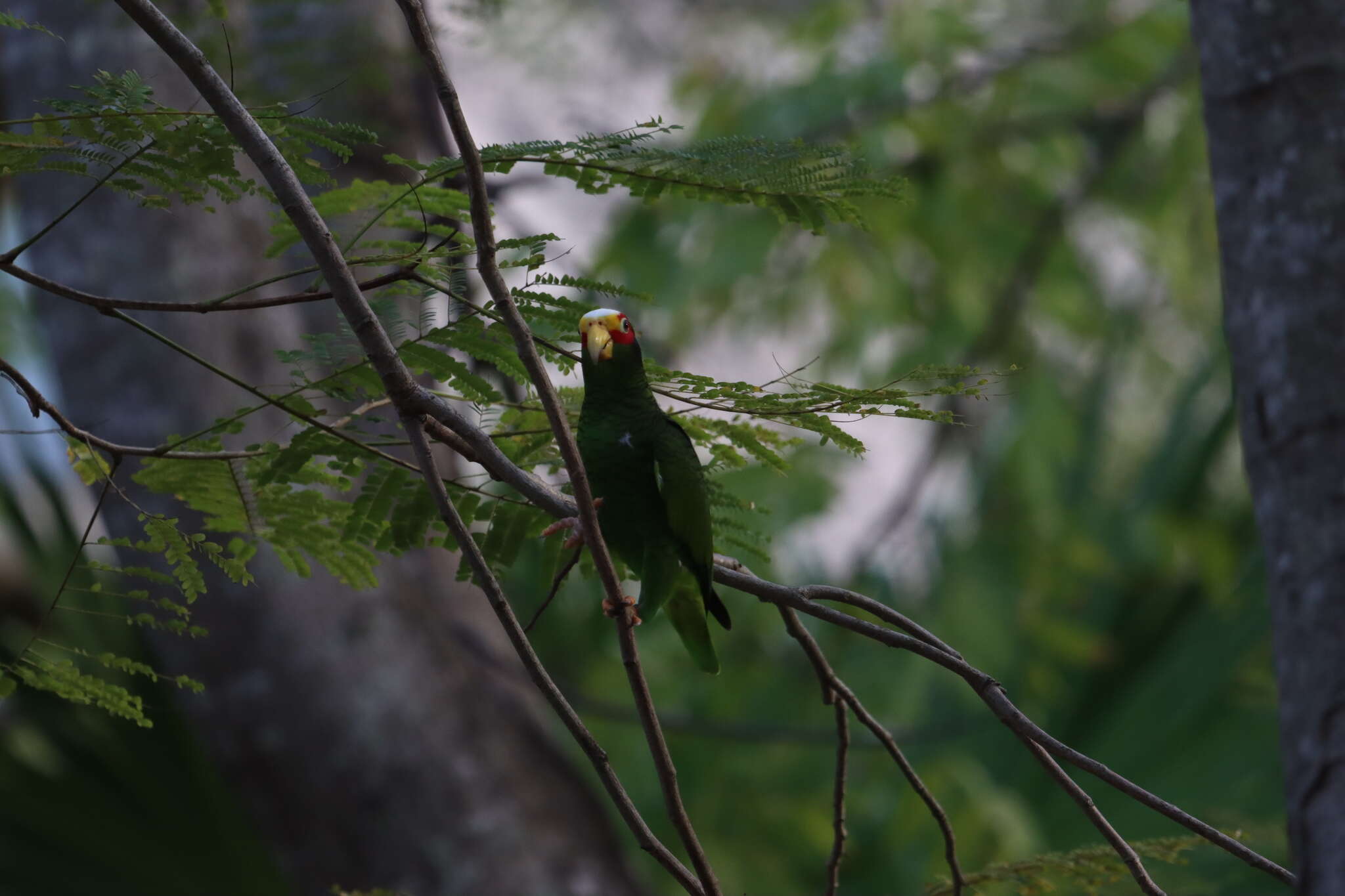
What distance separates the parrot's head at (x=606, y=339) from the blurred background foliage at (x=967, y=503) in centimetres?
309

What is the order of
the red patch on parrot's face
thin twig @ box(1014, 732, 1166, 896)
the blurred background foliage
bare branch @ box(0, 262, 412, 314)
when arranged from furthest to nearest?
the blurred background foliage, the red patch on parrot's face, thin twig @ box(1014, 732, 1166, 896), bare branch @ box(0, 262, 412, 314)

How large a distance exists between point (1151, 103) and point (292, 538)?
5355 mm

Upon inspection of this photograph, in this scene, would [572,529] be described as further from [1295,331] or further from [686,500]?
[1295,331]

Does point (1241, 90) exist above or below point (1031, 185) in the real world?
below

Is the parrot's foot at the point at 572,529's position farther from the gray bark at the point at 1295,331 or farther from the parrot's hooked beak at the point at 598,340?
the gray bark at the point at 1295,331

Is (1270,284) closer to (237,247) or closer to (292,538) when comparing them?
(292,538)

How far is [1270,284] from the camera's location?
0.92 m

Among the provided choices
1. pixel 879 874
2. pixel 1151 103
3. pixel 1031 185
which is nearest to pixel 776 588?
pixel 879 874

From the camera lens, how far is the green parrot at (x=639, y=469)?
1405mm

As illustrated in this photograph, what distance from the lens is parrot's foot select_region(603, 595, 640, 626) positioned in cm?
123

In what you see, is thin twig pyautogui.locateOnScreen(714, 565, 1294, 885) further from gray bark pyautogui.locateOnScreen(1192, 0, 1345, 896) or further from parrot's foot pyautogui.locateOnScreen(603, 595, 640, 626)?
gray bark pyautogui.locateOnScreen(1192, 0, 1345, 896)

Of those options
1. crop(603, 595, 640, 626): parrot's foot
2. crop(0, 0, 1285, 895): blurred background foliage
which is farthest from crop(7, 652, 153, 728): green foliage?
crop(0, 0, 1285, 895): blurred background foliage

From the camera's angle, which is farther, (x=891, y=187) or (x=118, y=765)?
(x=118, y=765)

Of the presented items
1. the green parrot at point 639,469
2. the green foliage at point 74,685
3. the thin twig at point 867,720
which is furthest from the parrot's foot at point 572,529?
the green foliage at point 74,685
